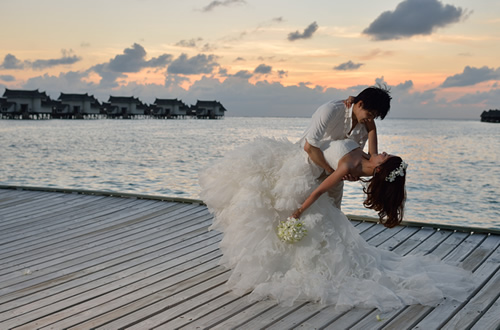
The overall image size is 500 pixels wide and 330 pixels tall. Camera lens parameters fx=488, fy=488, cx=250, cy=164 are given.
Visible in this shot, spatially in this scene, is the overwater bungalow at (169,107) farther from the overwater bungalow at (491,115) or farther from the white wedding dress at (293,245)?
the white wedding dress at (293,245)

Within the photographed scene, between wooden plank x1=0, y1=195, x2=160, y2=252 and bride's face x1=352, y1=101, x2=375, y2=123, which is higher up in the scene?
bride's face x1=352, y1=101, x2=375, y2=123

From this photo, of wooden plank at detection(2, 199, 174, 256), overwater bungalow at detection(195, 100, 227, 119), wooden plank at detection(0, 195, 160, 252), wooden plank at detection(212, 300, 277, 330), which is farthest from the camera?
overwater bungalow at detection(195, 100, 227, 119)

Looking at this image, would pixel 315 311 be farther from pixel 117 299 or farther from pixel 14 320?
pixel 14 320

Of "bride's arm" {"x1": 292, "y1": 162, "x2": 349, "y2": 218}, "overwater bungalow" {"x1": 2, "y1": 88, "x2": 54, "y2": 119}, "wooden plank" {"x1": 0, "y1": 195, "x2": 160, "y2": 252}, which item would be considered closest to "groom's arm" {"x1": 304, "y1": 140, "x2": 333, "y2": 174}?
"bride's arm" {"x1": 292, "y1": 162, "x2": 349, "y2": 218}

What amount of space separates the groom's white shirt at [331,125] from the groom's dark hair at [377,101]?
0.71 ft

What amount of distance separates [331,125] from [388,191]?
645 millimetres

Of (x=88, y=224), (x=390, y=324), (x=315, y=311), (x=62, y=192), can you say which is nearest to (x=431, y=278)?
(x=390, y=324)

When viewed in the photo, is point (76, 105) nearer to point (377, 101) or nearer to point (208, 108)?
point (208, 108)

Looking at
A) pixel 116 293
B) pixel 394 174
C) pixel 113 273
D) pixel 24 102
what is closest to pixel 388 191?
pixel 394 174

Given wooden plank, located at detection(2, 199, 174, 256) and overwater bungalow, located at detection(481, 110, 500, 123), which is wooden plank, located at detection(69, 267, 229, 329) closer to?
wooden plank, located at detection(2, 199, 174, 256)

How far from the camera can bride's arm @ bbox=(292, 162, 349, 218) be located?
142 inches

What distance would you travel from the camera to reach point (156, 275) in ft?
13.8

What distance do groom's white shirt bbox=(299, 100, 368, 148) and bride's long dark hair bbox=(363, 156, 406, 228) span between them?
0.42 metres

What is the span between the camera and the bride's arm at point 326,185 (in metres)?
3.61
